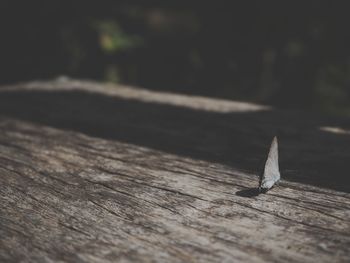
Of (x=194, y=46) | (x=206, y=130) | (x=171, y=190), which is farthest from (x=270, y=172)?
(x=194, y=46)

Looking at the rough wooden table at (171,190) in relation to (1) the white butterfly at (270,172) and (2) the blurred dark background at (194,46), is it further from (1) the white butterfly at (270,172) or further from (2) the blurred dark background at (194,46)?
(2) the blurred dark background at (194,46)

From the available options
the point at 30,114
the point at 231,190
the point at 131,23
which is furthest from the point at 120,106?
the point at 131,23

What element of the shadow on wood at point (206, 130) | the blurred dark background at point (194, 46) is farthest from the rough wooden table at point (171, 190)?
the blurred dark background at point (194, 46)

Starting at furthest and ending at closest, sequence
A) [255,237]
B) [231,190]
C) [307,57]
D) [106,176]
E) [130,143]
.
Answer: [307,57] → [130,143] → [106,176] → [231,190] → [255,237]

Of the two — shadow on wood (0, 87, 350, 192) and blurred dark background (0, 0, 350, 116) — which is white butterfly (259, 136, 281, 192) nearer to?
shadow on wood (0, 87, 350, 192)

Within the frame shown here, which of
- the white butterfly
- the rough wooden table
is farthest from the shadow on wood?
the white butterfly

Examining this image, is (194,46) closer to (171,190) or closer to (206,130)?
(206,130)

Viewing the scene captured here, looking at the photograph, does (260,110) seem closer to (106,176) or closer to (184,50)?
(106,176)
